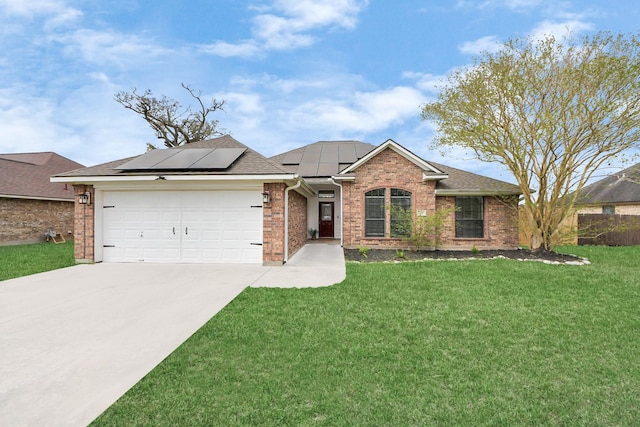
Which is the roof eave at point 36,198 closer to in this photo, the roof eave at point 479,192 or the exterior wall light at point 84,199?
the exterior wall light at point 84,199

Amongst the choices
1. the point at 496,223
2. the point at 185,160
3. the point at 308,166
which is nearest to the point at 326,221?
the point at 308,166

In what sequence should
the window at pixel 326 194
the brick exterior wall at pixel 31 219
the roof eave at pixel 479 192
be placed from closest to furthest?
the roof eave at pixel 479 192 < the brick exterior wall at pixel 31 219 < the window at pixel 326 194

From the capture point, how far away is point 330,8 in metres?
10.4

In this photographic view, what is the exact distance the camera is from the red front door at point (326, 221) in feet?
55.8

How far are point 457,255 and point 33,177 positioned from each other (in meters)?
23.5

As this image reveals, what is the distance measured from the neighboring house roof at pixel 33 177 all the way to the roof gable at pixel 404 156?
1682 cm

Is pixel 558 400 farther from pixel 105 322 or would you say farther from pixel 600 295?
pixel 105 322

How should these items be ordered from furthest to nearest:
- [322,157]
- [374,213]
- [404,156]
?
[322,157] → [374,213] → [404,156]

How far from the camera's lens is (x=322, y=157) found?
711 inches

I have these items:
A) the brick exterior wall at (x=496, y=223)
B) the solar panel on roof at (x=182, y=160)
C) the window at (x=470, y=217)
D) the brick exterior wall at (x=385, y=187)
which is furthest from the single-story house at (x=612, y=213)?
the solar panel on roof at (x=182, y=160)

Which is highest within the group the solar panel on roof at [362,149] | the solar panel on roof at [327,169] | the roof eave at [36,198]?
the solar panel on roof at [362,149]

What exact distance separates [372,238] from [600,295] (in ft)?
23.6

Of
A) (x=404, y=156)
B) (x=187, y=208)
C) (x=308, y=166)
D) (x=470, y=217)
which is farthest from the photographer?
(x=308, y=166)

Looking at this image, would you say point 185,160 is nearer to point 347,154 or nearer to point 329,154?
point 329,154
